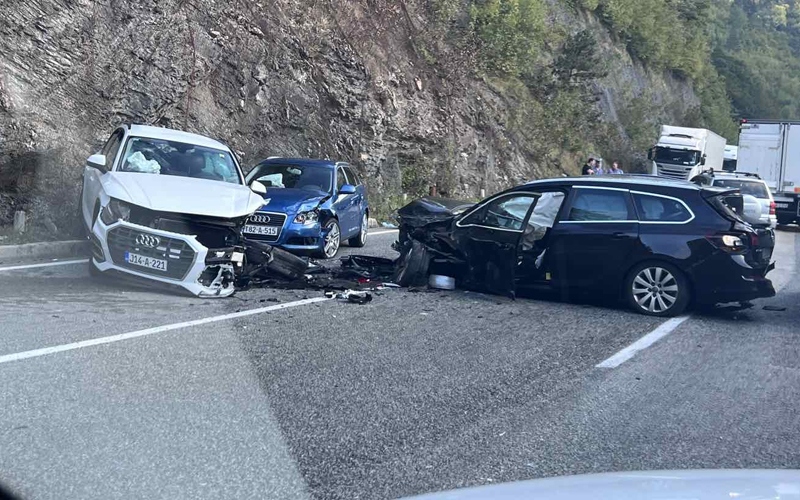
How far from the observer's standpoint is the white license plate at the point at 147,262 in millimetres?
9945

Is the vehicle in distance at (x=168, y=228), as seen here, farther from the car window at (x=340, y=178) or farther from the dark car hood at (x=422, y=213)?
the car window at (x=340, y=178)

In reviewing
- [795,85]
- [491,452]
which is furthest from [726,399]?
[795,85]

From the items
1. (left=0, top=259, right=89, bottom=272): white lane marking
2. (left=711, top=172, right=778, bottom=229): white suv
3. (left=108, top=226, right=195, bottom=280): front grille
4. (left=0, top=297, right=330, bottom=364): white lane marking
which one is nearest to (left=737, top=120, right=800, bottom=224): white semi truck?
(left=711, top=172, right=778, bottom=229): white suv

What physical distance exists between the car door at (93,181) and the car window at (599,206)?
5.96 metres

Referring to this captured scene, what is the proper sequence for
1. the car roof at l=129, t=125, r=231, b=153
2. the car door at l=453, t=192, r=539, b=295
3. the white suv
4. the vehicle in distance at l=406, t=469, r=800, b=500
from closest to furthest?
the vehicle in distance at l=406, t=469, r=800, b=500, the car door at l=453, t=192, r=539, b=295, the car roof at l=129, t=125, r=231, b=153, the white suv

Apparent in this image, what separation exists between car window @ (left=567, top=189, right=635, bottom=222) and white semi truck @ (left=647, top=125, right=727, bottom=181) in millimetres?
29194

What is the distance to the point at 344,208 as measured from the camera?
49.4 feet

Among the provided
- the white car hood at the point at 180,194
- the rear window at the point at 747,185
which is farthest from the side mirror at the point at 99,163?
the rear window at the point at 747,185

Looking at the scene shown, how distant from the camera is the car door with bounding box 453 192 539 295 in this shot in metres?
10.8

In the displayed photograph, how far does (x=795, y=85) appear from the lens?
80562 millimetres

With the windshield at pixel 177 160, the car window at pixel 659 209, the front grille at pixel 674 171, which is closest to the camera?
the car window at pixel 659 209

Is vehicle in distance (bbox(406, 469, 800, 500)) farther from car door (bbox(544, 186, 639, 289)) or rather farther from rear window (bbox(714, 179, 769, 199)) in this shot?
rear window (bbox(714, 179, 769, 199))

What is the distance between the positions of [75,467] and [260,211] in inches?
357

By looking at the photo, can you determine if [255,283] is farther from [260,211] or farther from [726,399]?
[726,399]
